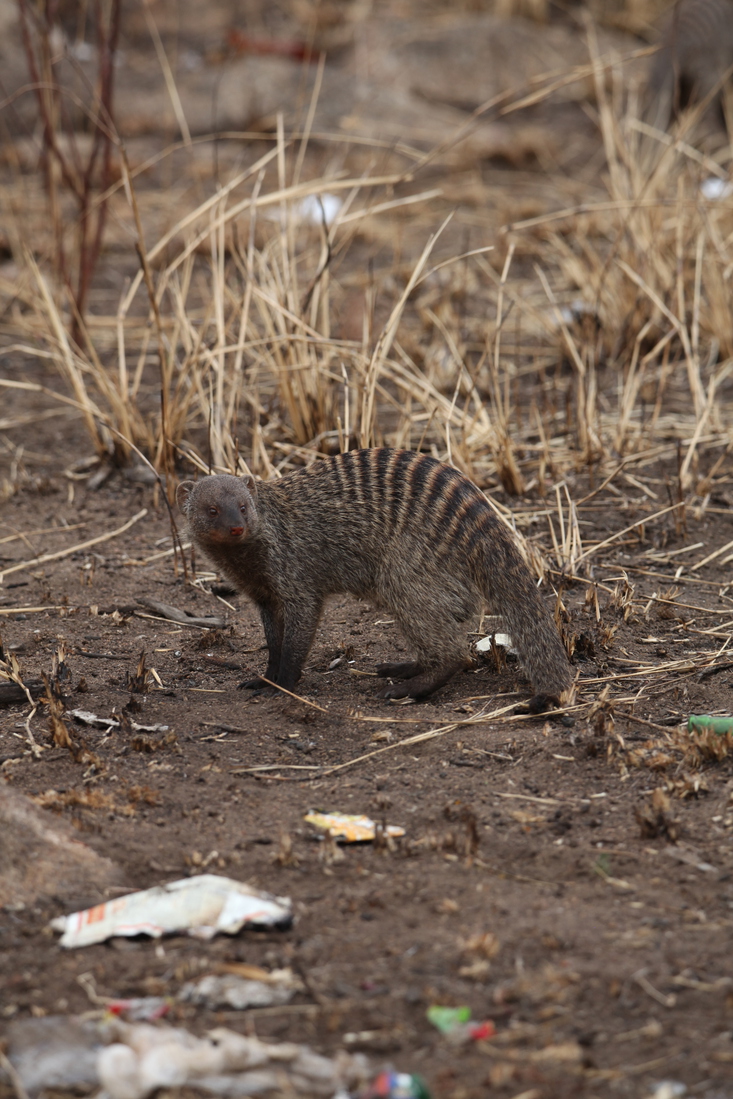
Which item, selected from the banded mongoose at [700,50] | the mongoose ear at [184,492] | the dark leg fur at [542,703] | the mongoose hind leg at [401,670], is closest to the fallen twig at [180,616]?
the mongoose ear at [184,492]

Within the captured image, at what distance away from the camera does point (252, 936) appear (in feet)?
7.25

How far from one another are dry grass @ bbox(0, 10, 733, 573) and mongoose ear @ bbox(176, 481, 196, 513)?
1.90 ft

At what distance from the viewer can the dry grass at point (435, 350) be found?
14.8 feet

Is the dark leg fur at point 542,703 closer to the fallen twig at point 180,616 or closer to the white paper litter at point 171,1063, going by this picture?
the fallen twig at point 180,616

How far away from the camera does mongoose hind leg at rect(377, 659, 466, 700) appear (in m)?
3.39

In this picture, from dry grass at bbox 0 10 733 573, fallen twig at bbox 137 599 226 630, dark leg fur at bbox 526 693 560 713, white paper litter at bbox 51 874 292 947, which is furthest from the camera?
dry grass at bbox 0 10 733 573

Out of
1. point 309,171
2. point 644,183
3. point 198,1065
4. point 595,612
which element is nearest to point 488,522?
point 595,612

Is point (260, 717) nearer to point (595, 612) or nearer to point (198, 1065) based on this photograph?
point (595, 612)

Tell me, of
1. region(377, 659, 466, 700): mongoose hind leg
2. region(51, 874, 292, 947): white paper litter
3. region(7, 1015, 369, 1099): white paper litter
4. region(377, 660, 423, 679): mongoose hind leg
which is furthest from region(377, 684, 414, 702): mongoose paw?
region(7, 1015, 369, 1099): white paper litter

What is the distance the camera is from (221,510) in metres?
3.33

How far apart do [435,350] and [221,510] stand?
105 inches

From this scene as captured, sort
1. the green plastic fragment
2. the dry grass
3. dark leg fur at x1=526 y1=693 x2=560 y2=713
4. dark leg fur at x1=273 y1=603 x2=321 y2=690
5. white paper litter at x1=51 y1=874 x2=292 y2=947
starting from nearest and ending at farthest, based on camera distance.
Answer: the green plastic fragment
white paper litter at x1=51 y1=874 x2=292 y2=947
dark leg fur at x1=526 y1=693 x2=560 y2=713
dark leg fur at x1=273 y1=603 x2=321 y2=690
the dry grass

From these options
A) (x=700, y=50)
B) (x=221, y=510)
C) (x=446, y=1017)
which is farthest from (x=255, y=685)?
(x=700, y=50)

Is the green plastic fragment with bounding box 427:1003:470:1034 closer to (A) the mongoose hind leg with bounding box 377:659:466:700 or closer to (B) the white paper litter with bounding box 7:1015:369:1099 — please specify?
(B) the white paper litter with bounding box 7:1015:369:1099
